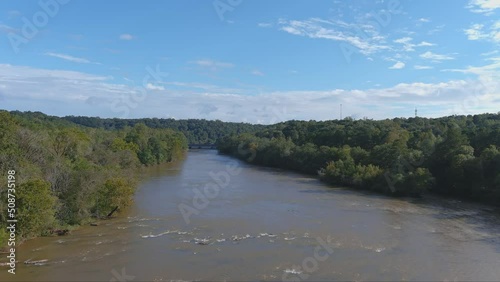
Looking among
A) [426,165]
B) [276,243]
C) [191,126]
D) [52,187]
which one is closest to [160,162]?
[426,165]

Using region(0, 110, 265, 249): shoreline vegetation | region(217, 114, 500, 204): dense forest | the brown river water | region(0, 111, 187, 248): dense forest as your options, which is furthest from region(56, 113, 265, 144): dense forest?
region(0, 111, 187, 248): dense forest

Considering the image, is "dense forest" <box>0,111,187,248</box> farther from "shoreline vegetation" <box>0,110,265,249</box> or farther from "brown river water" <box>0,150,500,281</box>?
"brown river water" <box>0,150,500,281</box>

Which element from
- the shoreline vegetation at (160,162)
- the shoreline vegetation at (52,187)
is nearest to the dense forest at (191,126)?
the shoreline vegetation at (160,162)

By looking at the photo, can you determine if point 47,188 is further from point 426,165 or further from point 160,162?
point 160,162

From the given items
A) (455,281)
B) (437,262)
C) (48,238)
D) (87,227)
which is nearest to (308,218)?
(437,262)

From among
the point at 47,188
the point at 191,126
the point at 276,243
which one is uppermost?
the point at 191,126

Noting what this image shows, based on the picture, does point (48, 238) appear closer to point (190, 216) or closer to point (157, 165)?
point (190, 216)
